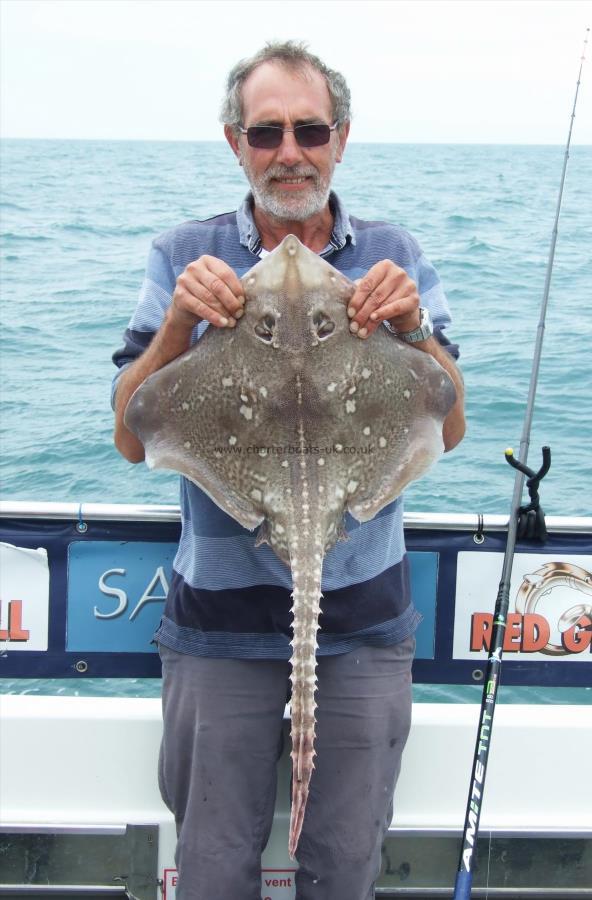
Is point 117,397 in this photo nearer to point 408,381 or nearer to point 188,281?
point 188,281

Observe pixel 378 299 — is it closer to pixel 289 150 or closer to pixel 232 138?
pixel 289 150

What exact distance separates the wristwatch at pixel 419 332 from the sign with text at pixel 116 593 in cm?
128

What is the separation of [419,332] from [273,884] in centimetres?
183

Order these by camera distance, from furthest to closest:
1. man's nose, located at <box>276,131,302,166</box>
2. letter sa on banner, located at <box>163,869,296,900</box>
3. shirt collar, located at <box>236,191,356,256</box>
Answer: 1. letter sa on banner, located at <box>163,869,296,900</box>
2. shirt collar, located at <box>236,191,356,256</box>
3. man's nose, located at <box>276,131,302,166</box>

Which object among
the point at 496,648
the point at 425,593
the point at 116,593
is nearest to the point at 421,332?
the point at 496,648

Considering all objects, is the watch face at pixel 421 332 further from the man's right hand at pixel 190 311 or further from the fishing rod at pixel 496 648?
the fishing rod at pixel 496 648

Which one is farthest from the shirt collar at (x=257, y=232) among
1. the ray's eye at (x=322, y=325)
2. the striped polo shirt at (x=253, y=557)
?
the ray's eye at (x=322, y=325)

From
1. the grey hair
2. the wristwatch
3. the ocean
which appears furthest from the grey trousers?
the ocean

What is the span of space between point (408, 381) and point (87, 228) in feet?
62.2

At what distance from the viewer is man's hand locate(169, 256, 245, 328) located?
81.4 inches

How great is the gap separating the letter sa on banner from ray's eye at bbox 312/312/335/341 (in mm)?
1787

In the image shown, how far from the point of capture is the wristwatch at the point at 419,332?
7.34 feet

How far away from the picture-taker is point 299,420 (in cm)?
216

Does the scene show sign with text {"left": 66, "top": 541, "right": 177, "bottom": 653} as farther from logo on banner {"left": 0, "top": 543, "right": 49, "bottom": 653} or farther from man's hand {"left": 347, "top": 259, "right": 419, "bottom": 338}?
man's hand {"left": 347, "top": 259, "right": 419, "bottom": 338}
